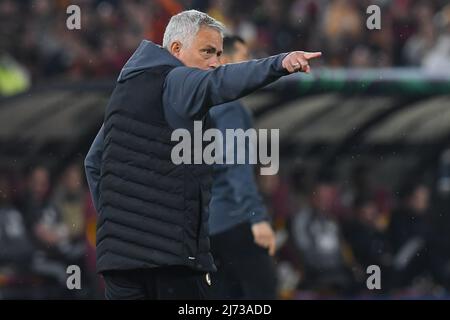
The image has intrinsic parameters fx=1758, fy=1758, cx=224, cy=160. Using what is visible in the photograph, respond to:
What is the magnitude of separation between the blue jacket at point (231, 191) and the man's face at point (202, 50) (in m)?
2.21

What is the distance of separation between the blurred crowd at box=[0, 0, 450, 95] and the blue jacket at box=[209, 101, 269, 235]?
7.37m

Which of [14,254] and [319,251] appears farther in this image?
[319,251]

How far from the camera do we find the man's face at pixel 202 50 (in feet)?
23.5

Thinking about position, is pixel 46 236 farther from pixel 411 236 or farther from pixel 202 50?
pixel 202 50

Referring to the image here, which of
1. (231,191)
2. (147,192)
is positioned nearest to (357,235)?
(231,191)

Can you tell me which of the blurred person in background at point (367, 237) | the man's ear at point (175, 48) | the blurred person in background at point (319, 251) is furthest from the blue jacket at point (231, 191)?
the blurred person in background at point (367, 237)

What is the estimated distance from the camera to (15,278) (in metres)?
15.0

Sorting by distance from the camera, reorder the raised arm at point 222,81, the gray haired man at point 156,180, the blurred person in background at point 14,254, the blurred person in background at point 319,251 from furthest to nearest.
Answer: the blurred person in background at point 319,251 → the blurred person in background at point 14,254 → the gray haired man at point 156,180 → the raised arm at point 222,81

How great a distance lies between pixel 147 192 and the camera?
273 inches

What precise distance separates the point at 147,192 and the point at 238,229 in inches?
103

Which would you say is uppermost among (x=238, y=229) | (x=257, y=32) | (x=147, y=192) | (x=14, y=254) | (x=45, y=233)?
(x=257, y=32)

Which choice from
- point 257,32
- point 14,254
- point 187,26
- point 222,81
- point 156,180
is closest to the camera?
point 222,81

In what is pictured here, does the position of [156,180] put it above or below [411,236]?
below

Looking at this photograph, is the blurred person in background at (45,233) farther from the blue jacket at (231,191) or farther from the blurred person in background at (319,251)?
the blue jacket at (231,191)
